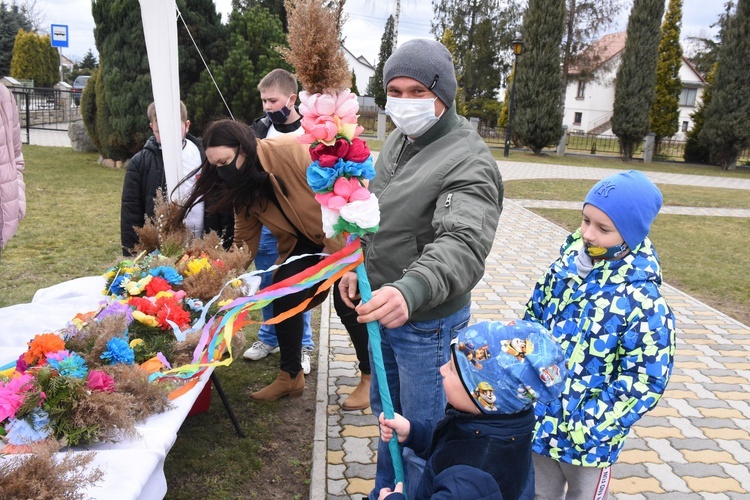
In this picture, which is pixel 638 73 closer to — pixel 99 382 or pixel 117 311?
pixel 117 311

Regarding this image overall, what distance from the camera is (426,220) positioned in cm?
219

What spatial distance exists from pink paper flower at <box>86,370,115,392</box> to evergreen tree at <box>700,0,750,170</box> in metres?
26.8

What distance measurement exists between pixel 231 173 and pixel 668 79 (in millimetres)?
28483

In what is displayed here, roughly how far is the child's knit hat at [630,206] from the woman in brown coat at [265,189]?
1.58 metres

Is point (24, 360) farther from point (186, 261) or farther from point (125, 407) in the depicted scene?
point (186, 261)

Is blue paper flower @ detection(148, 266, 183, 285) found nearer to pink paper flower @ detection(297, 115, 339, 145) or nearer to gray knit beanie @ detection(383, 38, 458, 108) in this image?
pink paper flower @ detection(297, 115, 339, 145)

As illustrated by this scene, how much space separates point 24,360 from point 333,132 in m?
1.45

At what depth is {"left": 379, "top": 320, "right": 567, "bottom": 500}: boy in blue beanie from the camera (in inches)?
62.7

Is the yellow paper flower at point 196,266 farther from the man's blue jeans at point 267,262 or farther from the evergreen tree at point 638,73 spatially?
the evergreen tree at point 638,73

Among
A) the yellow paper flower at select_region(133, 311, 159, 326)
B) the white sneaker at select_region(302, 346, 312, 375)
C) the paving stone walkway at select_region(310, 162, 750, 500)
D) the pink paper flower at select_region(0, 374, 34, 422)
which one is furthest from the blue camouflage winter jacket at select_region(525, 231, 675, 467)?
the white sneaker at select_region(302, 346, 312, 375)

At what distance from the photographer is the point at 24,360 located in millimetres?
2264

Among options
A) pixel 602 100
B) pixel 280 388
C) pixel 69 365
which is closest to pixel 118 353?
pixel 69 365

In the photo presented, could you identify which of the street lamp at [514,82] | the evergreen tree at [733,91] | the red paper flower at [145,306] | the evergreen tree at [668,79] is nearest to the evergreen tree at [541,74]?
the street lamp at [514,82]

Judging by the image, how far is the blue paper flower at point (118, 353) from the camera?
2.32 metres
